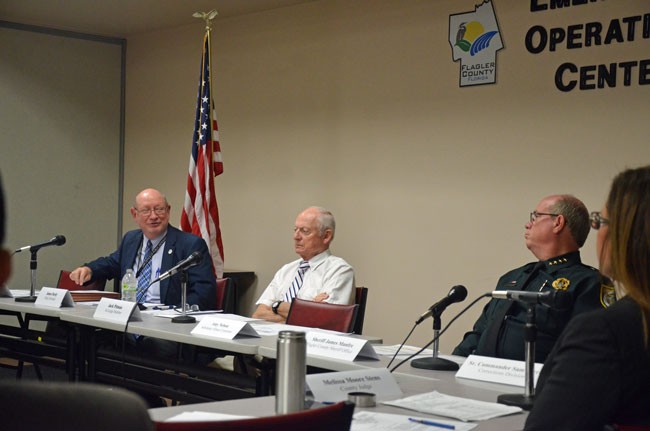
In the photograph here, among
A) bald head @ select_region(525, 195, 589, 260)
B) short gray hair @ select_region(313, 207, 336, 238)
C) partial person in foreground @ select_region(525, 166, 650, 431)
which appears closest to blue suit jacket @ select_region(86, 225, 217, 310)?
short gray hair @ select_region(313, 207, 336, 238)

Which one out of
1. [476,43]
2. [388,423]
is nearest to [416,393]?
[388,423]

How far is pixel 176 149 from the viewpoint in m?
7.96

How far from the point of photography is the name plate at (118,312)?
4.29 meters

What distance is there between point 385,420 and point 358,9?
471 centimetres

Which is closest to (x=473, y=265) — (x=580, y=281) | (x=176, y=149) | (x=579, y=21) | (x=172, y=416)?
(x=579, y=21)

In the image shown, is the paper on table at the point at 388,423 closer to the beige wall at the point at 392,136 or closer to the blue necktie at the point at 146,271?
the beige wall at the point at 392,136

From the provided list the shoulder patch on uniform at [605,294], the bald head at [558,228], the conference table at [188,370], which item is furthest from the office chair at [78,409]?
the bald head at [558,228]

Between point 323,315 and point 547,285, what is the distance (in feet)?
3.50

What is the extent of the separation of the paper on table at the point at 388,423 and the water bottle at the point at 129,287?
10.1 ft

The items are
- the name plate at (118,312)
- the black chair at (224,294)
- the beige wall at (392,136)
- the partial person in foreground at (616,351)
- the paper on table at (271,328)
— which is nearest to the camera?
the partial person in foreground at (616,351)

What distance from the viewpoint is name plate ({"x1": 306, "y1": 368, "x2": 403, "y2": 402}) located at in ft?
7.84

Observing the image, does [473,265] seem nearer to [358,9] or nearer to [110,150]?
[358,9]

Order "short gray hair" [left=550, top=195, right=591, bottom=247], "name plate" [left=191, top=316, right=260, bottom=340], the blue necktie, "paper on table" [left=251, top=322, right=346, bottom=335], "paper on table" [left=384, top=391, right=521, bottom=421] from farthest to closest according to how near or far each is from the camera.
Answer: the blue necktie < "paper on table" [left=251, top=322, right=346, bottom=335] < "short gray hair" [left=550, top=195, right=591, bottom=247] < "name plate" [left=191, top=316, right=260, bottom=340] < "paper on table" [left=384, top=391, right=521, bottom=421]

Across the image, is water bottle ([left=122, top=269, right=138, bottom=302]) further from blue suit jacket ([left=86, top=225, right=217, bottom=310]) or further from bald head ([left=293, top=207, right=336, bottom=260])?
bald head ([left=293, top=207, right=336, bottom=260])
